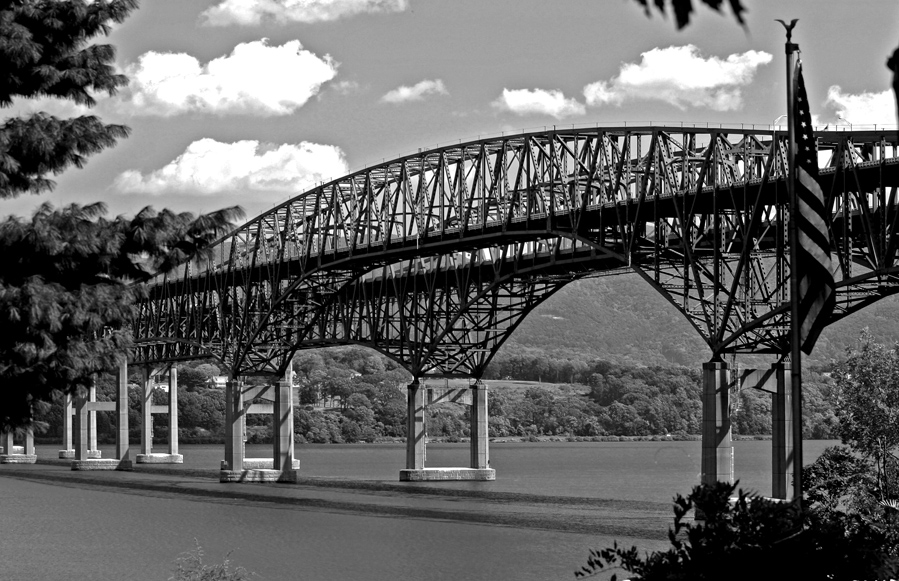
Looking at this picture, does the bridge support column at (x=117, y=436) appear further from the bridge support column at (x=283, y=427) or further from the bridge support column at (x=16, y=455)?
the bridge support column at (x=283, y=427)

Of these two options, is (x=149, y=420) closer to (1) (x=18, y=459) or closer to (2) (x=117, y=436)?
(2) (x=117, y=436)

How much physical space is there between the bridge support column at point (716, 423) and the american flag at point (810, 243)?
114 ft

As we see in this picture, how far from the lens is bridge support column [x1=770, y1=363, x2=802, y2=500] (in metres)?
57.5

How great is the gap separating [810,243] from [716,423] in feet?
122

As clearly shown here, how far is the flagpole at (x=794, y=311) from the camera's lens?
22531 millimetres

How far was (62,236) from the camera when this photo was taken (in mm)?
23984

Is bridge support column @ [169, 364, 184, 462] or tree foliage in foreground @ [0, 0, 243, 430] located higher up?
tree foliage in foreground @ [0, 0, 243, 430]

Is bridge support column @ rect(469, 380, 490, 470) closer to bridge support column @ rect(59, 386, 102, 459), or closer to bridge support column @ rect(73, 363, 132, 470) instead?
bridge support column @ rect(73, 363, 132, 470)

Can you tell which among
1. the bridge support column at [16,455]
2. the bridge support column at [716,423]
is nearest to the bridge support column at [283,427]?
the bridge support column at [716,423]

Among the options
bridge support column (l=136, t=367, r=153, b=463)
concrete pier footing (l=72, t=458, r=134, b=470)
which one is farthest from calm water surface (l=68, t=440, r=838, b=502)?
concrete pier footing (l=72, t=458, r=134, b=470)


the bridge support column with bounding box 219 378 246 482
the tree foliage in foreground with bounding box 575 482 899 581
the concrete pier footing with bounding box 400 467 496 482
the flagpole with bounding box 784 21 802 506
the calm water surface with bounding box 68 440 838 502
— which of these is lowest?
the calm water surface with bounding box 68 440 838 502

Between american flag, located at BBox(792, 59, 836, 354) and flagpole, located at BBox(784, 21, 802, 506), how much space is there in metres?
0.08

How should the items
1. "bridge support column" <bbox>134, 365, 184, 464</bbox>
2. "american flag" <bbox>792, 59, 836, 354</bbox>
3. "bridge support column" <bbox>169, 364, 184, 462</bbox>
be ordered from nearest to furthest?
"american flag" <bbox>792, 59, 836, 354</bbox> < "bridge support column" <bbox>134, 365, 184, 464</bbox> < "bridge support column" <bbox>169, 364, 184, 462</bbox>

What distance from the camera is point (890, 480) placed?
37.1 m
